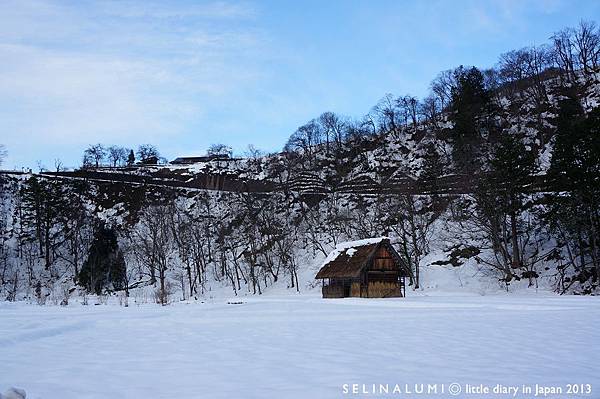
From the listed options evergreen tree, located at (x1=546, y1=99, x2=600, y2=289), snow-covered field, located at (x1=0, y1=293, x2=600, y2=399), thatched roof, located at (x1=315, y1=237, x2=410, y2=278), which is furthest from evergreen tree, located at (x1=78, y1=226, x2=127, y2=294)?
evergreen tree, located at (x1=546, y1=99, x2=600, y2=289)

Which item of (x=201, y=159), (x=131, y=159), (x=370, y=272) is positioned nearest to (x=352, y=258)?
(x=370, y=272)

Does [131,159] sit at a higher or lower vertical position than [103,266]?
higher

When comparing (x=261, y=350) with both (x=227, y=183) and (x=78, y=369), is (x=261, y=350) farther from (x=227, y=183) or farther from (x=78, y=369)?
(x=227, y=183)

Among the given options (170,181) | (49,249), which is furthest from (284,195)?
(49,249)

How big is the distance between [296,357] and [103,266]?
49.7 m

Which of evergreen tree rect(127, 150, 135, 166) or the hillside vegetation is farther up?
evergreen tree rect(127, 150, 135, 166)

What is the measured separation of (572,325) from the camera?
45.1 ft

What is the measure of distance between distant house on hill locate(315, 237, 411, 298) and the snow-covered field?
2071 cm

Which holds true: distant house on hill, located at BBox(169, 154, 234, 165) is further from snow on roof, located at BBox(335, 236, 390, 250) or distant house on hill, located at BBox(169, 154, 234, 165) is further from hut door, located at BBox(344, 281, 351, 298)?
hut door, located at BBox(344, 281, 351, 298)

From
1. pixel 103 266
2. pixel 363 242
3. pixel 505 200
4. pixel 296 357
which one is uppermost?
pixel 505 200

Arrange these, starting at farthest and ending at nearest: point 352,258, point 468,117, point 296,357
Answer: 1. point 468,117
2. point 352,258
3. point 296,357

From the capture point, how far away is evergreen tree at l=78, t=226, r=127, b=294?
2029 inches

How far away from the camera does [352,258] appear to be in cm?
3819

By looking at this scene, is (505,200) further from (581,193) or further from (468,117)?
(468,117)
